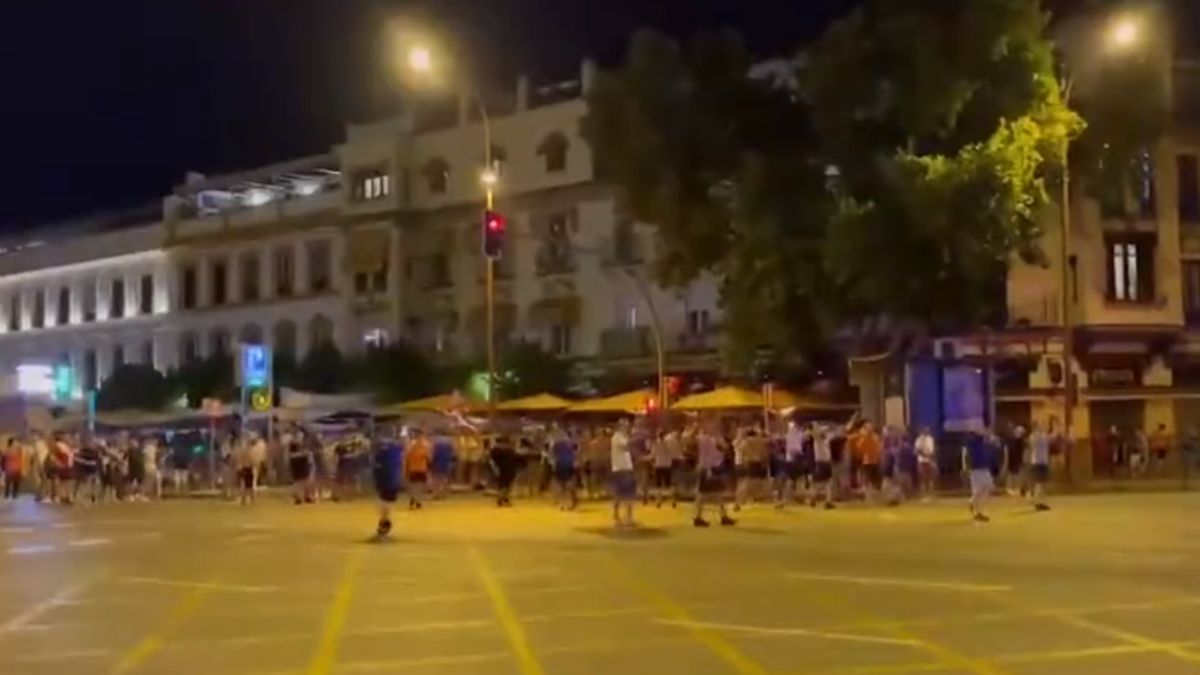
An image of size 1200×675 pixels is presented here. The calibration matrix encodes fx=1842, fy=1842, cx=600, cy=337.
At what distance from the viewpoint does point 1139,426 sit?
177ft

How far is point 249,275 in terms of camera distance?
82625 mm

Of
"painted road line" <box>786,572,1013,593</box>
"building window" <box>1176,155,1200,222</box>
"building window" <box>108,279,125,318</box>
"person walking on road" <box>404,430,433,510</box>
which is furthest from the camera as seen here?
"building window" <box>108,279,125,318</box>

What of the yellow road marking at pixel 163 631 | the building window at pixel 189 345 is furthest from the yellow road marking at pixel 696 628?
the building window at pixel 189 345

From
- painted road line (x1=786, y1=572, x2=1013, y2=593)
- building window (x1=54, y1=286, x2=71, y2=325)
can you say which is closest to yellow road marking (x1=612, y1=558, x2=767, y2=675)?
painted road line (x1=786, y1=572, x2=1013, y2=593)

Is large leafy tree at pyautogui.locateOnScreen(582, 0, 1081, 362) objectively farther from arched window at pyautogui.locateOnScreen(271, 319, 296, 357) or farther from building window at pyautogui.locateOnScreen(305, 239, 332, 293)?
arched window at pyautogui.locateOnScreen(271, 319, 296, 357)

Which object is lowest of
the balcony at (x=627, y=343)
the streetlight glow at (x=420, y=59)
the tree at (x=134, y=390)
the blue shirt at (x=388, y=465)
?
the blue shirt at (x=388, y=465)

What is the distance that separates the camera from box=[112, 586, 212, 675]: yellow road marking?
14.5 m

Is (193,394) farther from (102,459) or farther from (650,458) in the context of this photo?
(650,458)

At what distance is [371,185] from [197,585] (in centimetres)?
5588

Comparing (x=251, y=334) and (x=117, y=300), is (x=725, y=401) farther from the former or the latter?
(x=117, y=300)

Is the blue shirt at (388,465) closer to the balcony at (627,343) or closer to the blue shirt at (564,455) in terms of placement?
the blue shirt at (564,455)

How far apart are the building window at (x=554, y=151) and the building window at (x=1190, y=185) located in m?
23.7

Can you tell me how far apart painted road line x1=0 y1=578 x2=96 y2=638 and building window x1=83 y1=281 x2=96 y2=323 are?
69.0 m

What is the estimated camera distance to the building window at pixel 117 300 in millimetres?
88000
